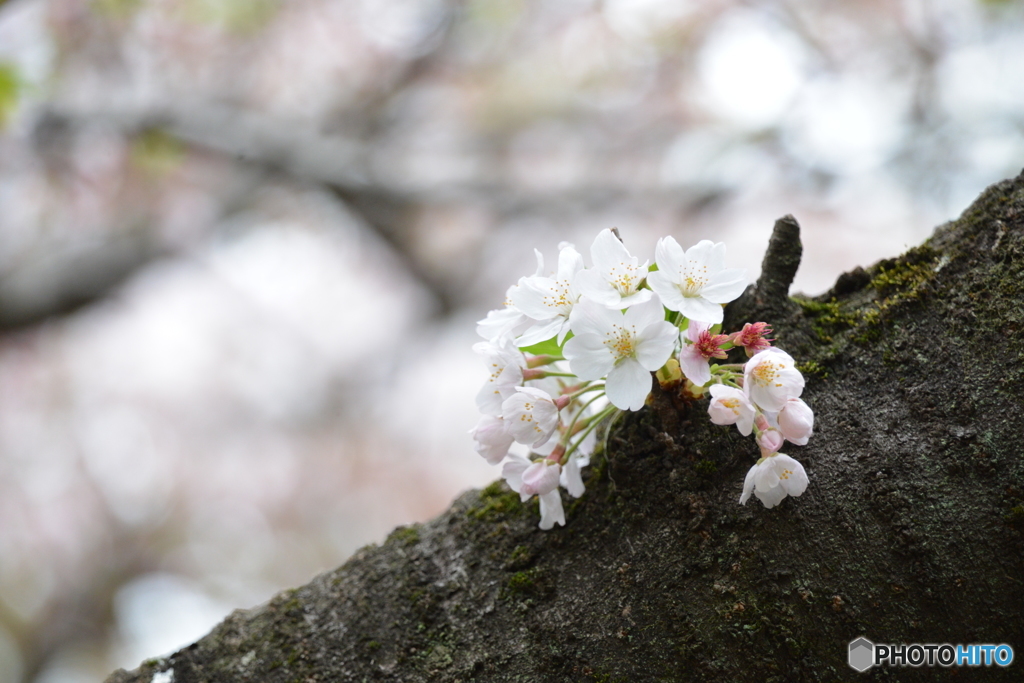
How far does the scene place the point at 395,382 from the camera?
17.9 ft

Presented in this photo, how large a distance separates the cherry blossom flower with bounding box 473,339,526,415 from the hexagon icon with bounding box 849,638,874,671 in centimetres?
43

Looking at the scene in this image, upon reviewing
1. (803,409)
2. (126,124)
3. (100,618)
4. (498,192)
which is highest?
(498,192)

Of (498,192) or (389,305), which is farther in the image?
(389,305)

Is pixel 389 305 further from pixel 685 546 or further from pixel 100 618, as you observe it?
pixel 685 546

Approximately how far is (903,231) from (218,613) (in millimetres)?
5027

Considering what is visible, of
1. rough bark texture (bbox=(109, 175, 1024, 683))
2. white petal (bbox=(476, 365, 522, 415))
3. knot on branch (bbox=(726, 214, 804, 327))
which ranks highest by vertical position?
knot on branch (bbox=(726, 214, 804, 327))

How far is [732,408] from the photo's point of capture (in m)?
0.69

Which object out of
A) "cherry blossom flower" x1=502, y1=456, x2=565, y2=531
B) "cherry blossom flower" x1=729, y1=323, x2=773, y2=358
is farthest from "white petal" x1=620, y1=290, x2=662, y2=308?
"cherry blossom flower" x1=502, y1=456, x2=565, y2=531

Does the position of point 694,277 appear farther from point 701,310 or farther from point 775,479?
point 775,479

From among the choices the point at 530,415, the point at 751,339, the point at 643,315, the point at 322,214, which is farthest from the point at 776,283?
the point at 322,214

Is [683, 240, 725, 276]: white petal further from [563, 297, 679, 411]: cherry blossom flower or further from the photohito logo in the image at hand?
the photohito logo

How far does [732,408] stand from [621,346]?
0.13 metres

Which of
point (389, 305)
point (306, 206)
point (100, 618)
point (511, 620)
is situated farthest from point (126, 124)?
point (511, 620)

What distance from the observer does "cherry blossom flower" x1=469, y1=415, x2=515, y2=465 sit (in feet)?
2.58
